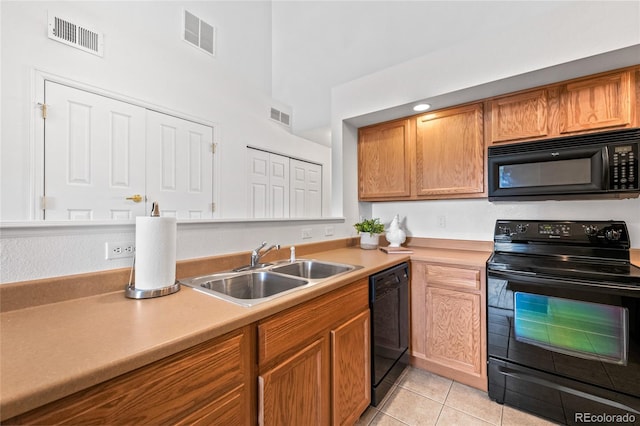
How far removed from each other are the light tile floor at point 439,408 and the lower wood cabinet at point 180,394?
3.54 ft

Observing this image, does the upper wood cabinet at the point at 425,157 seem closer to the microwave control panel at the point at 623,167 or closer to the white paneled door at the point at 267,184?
the microwave control panel at the point at 623,167

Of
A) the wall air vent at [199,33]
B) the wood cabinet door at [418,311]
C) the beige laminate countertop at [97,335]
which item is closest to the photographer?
the beige laminate countertop at [97,335]

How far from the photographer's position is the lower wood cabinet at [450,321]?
5.98 ft

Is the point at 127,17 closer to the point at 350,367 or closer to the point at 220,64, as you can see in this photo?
the point at 220,64

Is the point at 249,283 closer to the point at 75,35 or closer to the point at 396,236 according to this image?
the point at 396,236

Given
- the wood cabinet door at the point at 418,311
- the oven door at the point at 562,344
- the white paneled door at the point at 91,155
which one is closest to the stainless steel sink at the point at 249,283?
the wood cabinet door at the point at 418,311

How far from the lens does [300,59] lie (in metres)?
3.42

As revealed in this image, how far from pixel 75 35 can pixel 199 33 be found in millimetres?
1315

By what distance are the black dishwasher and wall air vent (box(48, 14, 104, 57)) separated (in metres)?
2.70

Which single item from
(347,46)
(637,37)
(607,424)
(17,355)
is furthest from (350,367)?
(347,46)

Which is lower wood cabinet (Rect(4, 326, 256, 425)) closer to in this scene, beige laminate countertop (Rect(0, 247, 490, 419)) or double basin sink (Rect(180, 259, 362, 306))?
beige laminate countertop (Rect(0, 247, 490, 419))

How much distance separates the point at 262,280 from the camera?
153cm

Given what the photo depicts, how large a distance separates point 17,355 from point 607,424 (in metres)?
2.47

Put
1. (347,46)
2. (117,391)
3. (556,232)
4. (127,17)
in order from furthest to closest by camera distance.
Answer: (347,46), (127,17), (556,232), (117,391)
